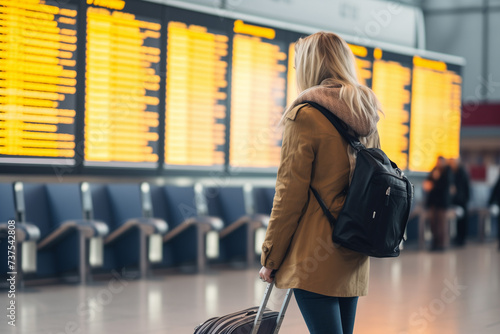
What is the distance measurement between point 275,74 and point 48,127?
3.54m

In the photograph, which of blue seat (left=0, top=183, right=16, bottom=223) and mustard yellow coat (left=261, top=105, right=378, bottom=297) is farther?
blue seat (left=0, top=183, right=16, bottom=223)

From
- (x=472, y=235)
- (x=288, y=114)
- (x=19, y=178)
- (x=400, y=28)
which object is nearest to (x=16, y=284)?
(x=19, y=178)

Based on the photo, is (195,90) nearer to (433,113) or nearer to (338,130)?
(433,113)

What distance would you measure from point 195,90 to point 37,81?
7.05ft

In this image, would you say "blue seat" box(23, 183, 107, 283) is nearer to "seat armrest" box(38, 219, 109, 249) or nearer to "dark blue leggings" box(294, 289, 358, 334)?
"seat armrest" box(38, 219, 109, 249)

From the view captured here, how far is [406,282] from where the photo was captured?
794 cm

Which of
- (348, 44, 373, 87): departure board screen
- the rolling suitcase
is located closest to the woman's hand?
the rolling suitcase

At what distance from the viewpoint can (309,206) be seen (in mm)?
2498

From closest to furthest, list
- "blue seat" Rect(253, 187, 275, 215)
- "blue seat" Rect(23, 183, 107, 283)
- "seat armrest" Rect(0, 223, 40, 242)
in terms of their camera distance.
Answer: "seat armrest" Rect(0, 223, 40, 242), "blue seat" Rect(23, 183, 107, 283), "blue seat" Rect(253, 187, 275, 215)

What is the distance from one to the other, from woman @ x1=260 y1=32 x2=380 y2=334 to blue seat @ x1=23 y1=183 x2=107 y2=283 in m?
5.08

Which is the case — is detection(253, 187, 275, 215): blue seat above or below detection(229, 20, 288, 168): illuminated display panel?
below

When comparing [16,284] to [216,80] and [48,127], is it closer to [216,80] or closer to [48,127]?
[48,127]

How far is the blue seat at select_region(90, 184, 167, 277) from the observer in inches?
314

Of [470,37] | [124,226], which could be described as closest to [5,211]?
[124,226]
